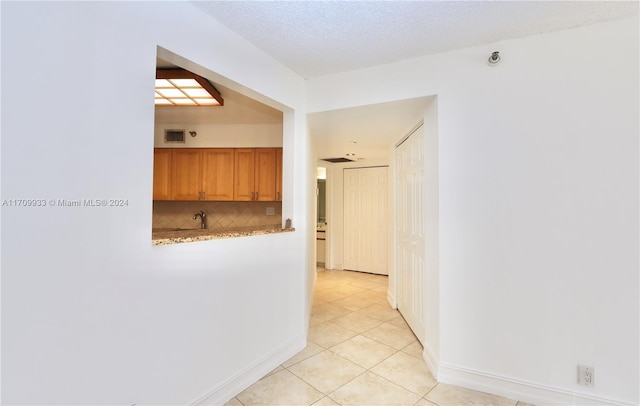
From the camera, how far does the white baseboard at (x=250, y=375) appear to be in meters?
1.77

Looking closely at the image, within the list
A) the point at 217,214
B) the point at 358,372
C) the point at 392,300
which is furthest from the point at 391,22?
the point at 217,214

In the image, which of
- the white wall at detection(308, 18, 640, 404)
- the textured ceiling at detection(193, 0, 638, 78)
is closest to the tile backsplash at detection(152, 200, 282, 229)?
the textured ceiling at detection(193, 0, 638, 78)

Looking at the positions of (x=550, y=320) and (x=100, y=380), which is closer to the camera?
(x=100, y=380)

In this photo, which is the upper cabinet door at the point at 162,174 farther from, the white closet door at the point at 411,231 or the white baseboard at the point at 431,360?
the white baseboard at the point at 431,360

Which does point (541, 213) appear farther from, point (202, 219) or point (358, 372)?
point (202, 219)

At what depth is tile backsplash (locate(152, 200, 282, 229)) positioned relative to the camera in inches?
167

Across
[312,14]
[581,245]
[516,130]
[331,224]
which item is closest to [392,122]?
[516,130]

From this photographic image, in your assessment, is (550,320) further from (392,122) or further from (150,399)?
(150,399)

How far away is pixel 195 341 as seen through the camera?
1.67m

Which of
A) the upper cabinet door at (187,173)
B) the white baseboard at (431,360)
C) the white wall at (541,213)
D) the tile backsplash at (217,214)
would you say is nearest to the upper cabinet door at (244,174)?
the tile backsplash at (217,214)

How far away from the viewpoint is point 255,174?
396 cm

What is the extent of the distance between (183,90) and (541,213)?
3042mm

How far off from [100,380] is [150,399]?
315 mm

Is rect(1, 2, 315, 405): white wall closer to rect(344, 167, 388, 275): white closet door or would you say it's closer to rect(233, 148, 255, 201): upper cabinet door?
rect(233, 148, 255, 201): upper cabinet door
